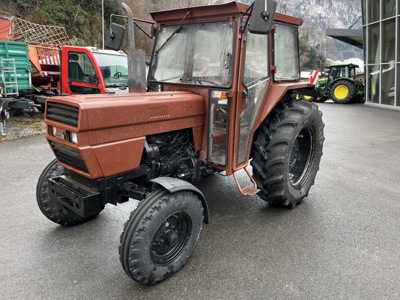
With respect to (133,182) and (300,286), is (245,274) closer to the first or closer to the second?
(300,286)

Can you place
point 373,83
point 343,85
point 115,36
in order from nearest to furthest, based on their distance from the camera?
1. point 115,36
2. point 373,83
3. point 343,85

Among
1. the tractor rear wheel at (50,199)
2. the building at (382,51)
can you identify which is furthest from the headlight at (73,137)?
the building at (382,51)

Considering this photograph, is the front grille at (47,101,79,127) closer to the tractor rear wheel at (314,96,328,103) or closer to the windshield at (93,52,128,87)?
the windshield at (93,52,128,87)

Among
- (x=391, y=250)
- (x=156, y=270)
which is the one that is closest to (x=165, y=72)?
(x=156, y=270)

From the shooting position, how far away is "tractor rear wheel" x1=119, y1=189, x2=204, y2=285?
231 centimetres

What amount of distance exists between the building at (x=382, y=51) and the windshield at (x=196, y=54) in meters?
12.2

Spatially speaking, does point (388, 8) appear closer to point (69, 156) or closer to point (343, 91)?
point (343, 91)

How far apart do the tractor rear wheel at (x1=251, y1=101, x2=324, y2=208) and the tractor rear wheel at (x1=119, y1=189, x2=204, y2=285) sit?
1012 mm

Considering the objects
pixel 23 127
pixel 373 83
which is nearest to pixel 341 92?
pixel 373 83

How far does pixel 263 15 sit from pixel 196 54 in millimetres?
889

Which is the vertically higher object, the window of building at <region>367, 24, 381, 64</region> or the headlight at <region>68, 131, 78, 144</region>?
the window of building at <region>367, 24, 381, 64</region>

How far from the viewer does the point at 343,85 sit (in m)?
15.6

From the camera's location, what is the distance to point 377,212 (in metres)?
3.74

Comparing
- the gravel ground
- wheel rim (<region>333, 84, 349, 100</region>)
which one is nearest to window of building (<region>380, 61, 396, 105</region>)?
wheel rim (<region>333, 84, 349, 100</region>)
